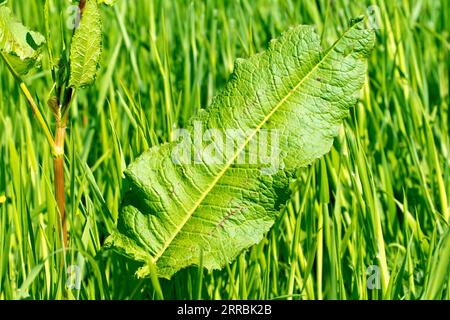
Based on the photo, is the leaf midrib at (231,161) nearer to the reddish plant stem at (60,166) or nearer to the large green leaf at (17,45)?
the reddish plant stem at (60,166)

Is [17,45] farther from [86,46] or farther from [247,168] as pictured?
[247,168]

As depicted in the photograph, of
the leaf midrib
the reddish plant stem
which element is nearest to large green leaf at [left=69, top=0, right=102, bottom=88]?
the reddish plant stem

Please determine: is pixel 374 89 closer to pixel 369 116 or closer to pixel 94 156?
pixel 369 116

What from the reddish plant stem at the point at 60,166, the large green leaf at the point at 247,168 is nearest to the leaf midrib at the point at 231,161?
the large green leaf at the point at 247,168

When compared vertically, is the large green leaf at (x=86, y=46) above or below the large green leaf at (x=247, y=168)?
above

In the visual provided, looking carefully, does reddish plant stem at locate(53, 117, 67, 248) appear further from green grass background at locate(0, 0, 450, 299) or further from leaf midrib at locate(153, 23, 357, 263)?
leaf midrib at locate(153, 23, 357, 263)

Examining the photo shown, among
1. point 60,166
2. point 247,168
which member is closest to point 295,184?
point 247,168
